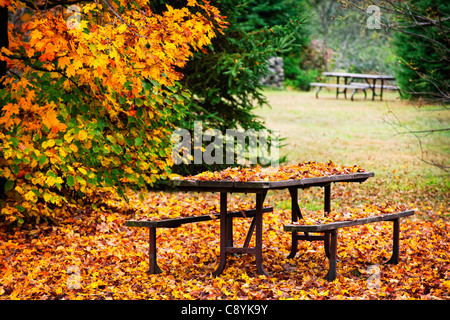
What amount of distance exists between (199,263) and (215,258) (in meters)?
0.22

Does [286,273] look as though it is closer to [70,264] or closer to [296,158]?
[70,264]

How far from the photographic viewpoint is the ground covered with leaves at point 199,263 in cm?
456

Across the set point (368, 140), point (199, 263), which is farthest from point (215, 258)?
point (368, 140)

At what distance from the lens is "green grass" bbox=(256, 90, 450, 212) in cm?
983

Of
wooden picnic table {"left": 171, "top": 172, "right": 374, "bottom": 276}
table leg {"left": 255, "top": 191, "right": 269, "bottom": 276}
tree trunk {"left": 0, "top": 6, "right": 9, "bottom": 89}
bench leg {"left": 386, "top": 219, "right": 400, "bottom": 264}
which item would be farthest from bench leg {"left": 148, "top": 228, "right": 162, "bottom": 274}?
tree trunk {"left": 0, "top": 6, "right": 9, "bottom": 89}

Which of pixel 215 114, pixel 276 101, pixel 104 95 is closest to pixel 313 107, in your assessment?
pixel 276 101

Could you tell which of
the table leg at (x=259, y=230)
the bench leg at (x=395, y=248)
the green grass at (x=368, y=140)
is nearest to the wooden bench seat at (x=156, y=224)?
the table leg at (x=259, y=230)

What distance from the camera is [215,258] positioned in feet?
18.4

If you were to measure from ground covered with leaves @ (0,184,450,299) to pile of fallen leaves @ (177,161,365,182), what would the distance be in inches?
32.0

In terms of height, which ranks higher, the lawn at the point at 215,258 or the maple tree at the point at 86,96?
the maple tree at the point at 86,96

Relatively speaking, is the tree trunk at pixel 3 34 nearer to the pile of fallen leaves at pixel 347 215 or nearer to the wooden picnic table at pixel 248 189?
the wooden picnic table at pixel 248 189

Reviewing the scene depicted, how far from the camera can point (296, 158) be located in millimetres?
12219

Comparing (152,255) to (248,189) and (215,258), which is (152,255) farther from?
(248,189)

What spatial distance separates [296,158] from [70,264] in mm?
7456
